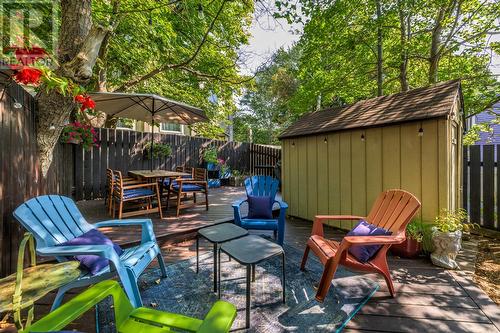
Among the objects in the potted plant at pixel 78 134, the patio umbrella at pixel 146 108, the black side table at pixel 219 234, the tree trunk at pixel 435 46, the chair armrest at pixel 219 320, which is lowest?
the chair armrest at pixel 219 320

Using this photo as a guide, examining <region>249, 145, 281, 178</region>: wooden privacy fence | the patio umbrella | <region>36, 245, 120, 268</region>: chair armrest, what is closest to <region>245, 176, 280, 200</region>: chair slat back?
the patio umbrella

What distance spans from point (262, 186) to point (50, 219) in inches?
104

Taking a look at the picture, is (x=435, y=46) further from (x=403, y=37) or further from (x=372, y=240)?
(x=372, y=240)

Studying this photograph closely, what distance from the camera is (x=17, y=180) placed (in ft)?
6.79

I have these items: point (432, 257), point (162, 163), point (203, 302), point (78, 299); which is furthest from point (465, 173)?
point (162, 163)

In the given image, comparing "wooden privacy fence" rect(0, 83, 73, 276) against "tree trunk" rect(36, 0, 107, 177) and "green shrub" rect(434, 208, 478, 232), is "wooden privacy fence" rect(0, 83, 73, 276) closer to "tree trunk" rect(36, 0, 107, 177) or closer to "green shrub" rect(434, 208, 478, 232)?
"tree trunk" rect(36, 0, 107, 177)

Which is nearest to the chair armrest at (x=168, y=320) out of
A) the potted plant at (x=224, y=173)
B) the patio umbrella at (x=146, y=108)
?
the patio umbrella at (x=146, y=108)

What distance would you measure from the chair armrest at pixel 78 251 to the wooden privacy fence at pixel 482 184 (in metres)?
5.44

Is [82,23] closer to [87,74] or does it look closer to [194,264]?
[87,74]

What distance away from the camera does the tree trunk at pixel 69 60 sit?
2250 mm

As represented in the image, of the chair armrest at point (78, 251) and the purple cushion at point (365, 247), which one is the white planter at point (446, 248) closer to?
the purple cushion at point (365, 247)

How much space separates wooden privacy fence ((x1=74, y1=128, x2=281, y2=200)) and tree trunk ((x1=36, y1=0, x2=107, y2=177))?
343 cm

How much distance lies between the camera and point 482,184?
4.09 metres

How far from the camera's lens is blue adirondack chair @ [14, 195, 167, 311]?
1.75m
